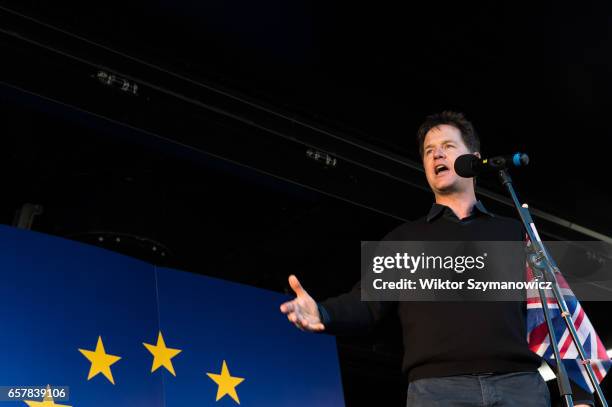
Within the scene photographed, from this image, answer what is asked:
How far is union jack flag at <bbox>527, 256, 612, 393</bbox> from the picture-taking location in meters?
1.46

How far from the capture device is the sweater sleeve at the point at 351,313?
4.95 ft

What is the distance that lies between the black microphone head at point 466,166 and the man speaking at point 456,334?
0.51 feet

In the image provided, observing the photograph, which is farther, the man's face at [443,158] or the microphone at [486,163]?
the man's face at [443,158]

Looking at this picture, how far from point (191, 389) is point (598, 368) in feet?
6.70

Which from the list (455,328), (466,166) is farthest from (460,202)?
(455,328)

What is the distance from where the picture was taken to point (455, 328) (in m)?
1.48

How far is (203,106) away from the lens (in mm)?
3090

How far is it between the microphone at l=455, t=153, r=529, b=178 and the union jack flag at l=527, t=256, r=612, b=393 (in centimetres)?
19

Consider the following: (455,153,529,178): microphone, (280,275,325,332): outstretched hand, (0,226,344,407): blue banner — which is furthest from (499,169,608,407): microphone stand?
(0,226,344,407): blue banner

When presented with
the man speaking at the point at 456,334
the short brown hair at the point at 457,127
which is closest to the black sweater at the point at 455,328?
the man speaking at the point at 456,334

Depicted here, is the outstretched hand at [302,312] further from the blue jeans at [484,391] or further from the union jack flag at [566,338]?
the union jack flag at [566,338]

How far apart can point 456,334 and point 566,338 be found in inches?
9.9

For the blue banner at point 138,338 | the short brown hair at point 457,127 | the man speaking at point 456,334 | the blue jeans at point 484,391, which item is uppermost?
the short brown hair at point 457,127

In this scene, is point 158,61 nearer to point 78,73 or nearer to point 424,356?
point 78,73
